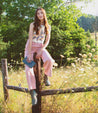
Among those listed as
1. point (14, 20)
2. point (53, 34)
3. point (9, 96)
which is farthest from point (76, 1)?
point (9, 96)

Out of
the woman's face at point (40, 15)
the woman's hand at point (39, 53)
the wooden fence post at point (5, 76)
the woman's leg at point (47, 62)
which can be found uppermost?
the woman's face at point (40, 15)

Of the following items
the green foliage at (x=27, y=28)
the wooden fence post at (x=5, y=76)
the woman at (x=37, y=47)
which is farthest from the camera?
the green foliage at (x=27, y=28)

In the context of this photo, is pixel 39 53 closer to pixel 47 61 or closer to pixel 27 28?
pixel 47 61

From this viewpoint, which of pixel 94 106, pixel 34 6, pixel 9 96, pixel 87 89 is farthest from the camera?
pixel 34 6

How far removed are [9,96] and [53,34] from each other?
10443 mm

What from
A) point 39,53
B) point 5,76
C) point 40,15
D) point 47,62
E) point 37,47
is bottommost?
point 5,76

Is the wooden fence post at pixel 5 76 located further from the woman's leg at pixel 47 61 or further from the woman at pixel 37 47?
the woman's leg at pixel 47 61

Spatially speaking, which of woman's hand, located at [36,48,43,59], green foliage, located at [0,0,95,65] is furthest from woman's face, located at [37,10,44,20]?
green foliage, located at [0,0,95,65]

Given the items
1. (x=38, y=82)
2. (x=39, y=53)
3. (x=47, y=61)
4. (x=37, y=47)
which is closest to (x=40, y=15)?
(x=37, y=47)

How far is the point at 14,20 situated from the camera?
1451cm

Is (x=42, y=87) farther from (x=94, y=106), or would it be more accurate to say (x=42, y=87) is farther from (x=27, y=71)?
(x=94, y=106)

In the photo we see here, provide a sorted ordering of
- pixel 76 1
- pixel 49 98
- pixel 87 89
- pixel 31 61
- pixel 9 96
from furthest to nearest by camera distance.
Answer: pixel 76 1 → pixel 9 96 → pixel 49 98 → pixel 87 89 → pixel 31 61

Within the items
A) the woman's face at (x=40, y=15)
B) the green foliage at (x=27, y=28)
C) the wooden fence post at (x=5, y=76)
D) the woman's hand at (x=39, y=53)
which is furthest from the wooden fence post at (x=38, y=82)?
the green foliage at (x=27, y=28)

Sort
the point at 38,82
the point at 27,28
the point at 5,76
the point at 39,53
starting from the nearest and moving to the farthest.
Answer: the point at 39,53 → the point at 38,82 → the point at 5,76 → the point at 27,28
